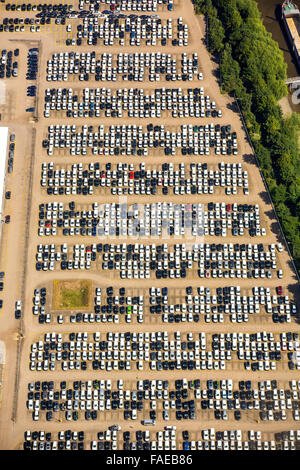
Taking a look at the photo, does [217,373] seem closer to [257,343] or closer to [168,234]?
[257,343]

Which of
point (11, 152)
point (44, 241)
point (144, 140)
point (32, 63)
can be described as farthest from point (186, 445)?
point (32, 63)

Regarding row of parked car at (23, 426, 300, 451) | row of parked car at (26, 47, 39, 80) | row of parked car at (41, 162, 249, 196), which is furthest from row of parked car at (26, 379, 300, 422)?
row of parked car at (26, 47, 39, 80)

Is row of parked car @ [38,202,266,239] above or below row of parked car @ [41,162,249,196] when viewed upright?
below

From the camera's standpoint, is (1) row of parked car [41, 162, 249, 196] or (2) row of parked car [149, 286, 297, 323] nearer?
(2) row of parked car [149, 286, 297, 323]

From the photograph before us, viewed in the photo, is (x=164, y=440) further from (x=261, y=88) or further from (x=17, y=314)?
(x=261, y=88)

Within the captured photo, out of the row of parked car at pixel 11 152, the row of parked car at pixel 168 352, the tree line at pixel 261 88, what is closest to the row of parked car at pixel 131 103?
the tree line at pixel 261 88

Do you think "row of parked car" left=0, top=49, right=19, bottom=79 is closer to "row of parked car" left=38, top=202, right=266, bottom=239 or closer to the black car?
"row of parked car" left=38, top=202, right=266, bottom=239
